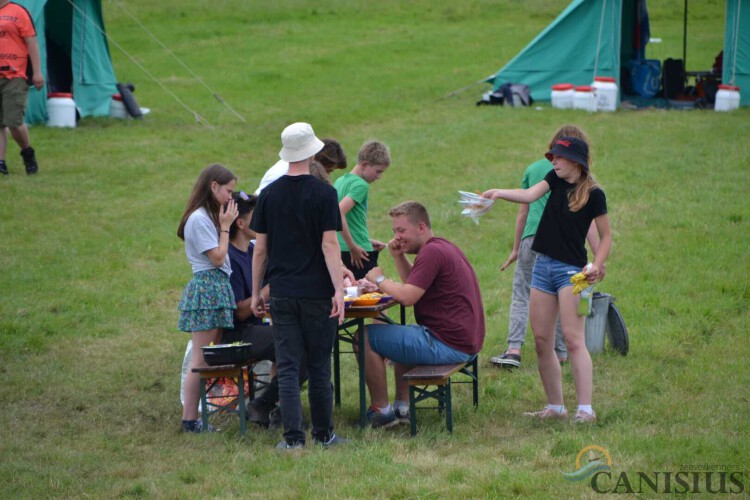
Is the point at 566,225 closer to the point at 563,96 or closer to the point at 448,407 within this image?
the point at 448,407

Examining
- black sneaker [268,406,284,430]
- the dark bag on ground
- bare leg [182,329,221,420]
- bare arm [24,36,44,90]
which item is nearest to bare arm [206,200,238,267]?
bare leg [182,329,221,420]

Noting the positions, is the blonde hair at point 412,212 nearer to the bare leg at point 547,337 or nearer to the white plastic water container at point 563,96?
the bare leg at point 547,337

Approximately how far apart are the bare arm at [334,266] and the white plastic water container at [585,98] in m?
11.1

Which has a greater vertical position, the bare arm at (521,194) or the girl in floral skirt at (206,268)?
the bare arm at (521,194)

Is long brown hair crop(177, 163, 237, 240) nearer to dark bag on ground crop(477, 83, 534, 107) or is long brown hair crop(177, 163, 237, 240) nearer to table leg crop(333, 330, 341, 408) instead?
table leg crop(333, 330, 341, 408)

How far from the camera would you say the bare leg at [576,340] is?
18.5ft

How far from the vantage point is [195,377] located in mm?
5918

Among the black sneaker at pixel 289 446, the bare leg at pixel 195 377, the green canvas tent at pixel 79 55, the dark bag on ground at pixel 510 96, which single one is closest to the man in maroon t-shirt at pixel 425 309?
the black sneaker at pixel 289 446

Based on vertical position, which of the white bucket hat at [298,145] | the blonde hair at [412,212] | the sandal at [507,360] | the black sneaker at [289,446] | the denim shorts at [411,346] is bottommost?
the sandal at [507,360]

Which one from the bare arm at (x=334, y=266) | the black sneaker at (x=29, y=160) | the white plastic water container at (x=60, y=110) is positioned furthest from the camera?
the white plastic water container at (x=60, y=110)

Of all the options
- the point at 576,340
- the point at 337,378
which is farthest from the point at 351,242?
the point at 576,340

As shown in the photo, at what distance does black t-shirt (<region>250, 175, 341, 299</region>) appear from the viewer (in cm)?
527

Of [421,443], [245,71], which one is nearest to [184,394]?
[421,443]

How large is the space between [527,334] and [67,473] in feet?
13.3
